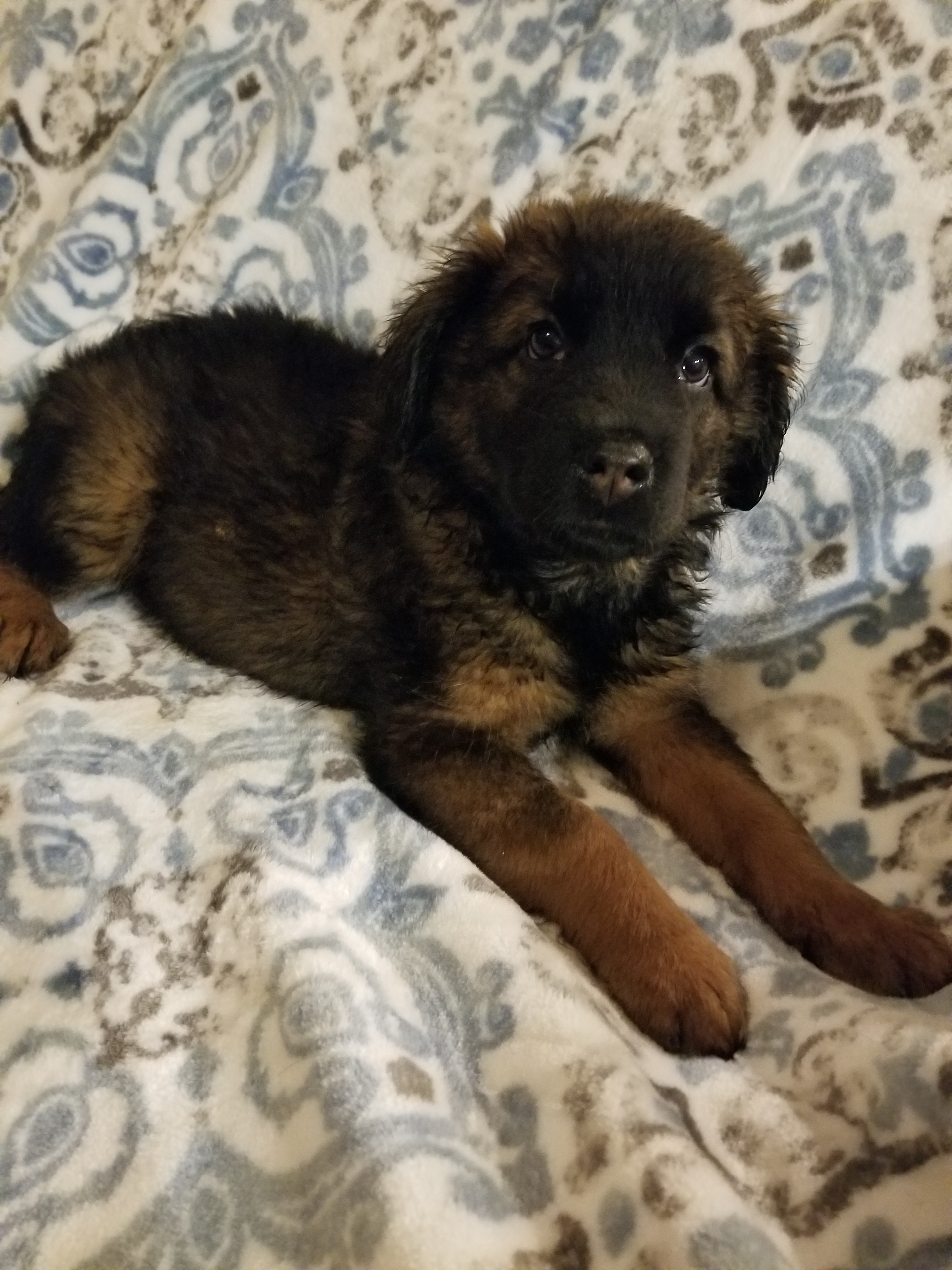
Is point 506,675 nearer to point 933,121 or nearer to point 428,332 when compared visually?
point 428,332

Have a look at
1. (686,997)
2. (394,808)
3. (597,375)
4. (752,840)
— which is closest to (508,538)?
(597,375)

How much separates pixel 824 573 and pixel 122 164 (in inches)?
76.9

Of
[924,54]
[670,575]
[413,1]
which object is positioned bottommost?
[670,575]

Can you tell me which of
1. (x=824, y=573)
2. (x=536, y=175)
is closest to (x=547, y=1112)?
(x=824, y=573)

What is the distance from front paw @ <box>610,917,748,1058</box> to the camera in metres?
1.48

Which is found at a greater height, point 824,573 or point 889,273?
point 889,273

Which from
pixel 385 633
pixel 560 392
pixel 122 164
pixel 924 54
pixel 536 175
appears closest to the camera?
pixel 560 392

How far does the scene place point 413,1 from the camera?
8.46 ft

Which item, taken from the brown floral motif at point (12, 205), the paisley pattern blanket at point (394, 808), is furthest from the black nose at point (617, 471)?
the brown floral motif at point (12, 205)

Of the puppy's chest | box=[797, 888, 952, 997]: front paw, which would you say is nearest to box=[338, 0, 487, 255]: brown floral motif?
the puppy's chest

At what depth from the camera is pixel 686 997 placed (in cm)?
150

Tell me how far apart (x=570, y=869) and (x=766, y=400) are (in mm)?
964

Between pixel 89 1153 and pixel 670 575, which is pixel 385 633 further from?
pixel 89 1153

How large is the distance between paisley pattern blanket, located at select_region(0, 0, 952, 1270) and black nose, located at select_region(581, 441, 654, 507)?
2.00 ft
